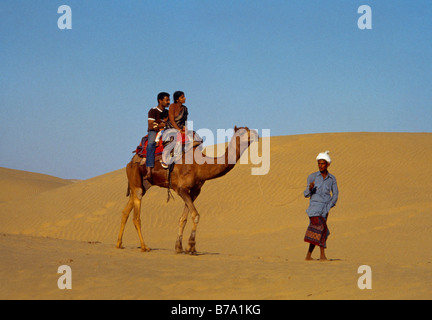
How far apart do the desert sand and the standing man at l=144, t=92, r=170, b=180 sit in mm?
1984

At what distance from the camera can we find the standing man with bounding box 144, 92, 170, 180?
12.4 meters

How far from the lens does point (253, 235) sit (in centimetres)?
2205

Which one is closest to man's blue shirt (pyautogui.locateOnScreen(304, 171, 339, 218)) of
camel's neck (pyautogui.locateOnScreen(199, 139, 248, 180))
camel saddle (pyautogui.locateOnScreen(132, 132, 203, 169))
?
camel's neck (pyautogui.locateOnScreen(199, 139, 248, 180))

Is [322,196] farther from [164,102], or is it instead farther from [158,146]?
[164,102]

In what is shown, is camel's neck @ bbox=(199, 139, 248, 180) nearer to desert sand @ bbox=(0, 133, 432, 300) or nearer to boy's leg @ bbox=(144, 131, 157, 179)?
boy's leg @ bbox=(144, 131, 157, 179)

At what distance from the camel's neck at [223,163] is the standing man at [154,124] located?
3.84 feet

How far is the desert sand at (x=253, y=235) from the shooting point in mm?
7812

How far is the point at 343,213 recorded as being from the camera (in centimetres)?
2275

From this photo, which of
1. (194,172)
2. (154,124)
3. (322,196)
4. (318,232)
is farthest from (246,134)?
(318,232)

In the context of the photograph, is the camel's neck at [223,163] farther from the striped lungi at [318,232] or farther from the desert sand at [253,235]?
the striped lungi at [318,232]

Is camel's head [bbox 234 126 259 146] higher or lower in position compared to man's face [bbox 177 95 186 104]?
lower

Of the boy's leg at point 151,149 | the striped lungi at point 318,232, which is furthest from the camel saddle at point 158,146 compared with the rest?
the striped lungi at point 318,232

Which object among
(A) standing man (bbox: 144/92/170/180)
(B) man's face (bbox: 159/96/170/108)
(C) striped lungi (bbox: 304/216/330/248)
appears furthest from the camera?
(B) man's face (bbox: 159/96/170/108)
